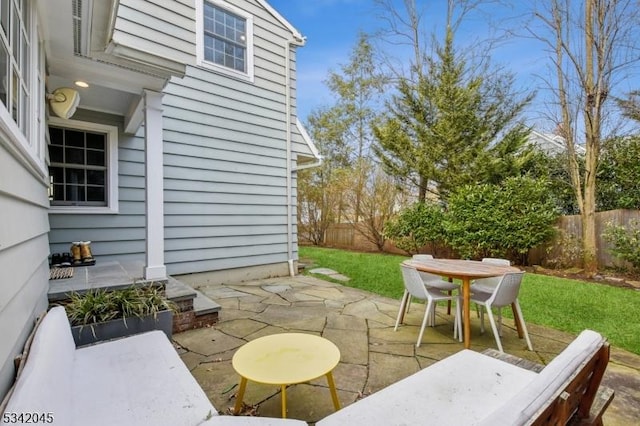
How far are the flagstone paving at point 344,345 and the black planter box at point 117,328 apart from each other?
344 mm

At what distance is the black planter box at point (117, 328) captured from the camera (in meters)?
2.69

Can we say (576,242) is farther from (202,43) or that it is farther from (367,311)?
(202,43)

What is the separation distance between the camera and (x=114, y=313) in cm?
289

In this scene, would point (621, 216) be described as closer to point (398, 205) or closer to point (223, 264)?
point (398, 205)

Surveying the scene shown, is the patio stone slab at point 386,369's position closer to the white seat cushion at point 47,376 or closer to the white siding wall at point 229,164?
the white seat cushion at point 47,376

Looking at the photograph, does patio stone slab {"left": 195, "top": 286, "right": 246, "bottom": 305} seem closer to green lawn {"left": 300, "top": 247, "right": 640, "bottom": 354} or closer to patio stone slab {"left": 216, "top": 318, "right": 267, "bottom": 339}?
patio stone slab {"left": 216, "top": 318, "right": 267, "bottom": 339}

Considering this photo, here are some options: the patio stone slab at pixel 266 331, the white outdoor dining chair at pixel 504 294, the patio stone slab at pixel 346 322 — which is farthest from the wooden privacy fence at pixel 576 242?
the patio stone slab at pixel 266 331

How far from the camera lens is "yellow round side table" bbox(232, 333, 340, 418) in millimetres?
1827

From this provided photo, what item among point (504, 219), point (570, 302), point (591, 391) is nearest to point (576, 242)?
point (504, 219)

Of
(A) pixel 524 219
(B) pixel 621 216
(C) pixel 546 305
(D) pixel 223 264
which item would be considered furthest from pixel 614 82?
(D) pixel 223 264

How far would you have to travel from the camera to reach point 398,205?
36.8ft

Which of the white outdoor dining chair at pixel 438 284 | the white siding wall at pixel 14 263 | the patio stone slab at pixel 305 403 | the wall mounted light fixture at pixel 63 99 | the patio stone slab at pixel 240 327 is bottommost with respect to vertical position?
the patio stone slab at pixel 305 403

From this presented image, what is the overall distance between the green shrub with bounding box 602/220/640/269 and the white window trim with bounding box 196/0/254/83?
7978mm

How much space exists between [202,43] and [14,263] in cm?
535
